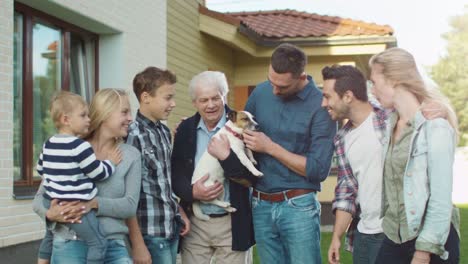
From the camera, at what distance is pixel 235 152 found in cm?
445

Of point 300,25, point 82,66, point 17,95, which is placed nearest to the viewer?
point 17,95

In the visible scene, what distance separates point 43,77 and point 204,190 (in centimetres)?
322

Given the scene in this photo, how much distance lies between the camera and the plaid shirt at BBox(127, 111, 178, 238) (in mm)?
4227

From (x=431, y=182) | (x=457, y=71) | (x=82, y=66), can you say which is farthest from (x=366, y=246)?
(x=457, y=71)

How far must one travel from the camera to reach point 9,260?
241 inches

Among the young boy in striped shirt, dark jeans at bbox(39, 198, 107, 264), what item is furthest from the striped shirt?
dark jeans at bbox(39, 198, 107, 264)

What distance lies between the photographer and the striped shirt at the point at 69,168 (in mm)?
3588

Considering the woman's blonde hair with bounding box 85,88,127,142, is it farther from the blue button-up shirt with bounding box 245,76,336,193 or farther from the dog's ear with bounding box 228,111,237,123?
the blue button-up shirt with bounding box 245,76,336,193

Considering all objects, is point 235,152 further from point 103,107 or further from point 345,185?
point 103,107

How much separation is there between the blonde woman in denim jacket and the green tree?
180 ft

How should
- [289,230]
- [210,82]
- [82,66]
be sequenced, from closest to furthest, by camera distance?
[289,230] < [210,82] < [82,66]

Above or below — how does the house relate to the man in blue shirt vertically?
above

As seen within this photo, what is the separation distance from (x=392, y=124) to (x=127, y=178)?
1.48 metres

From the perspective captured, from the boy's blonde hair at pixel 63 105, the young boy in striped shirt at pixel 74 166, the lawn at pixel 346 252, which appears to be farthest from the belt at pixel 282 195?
the lawn at pixel 346 252
